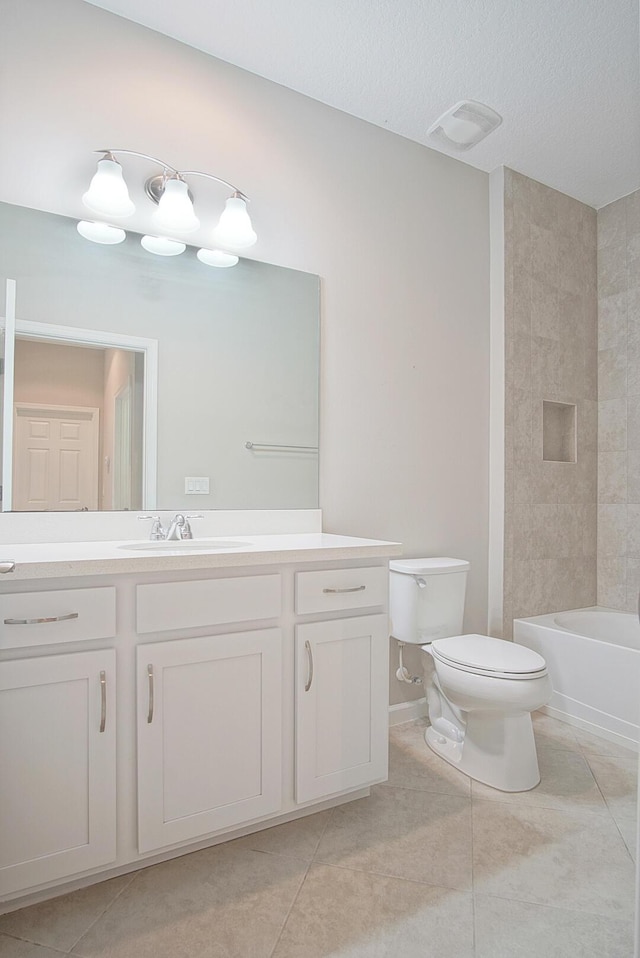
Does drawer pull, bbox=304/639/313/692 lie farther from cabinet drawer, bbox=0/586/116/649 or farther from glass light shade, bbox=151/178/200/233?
glass light shade, bbox=151/178/200/233

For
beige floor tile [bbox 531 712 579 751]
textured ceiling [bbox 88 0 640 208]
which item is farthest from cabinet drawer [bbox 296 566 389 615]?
textured ceiling [bbox 88 0 640 208]

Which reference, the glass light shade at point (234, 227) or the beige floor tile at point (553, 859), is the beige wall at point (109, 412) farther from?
the beige floor tile at point (553, 859)

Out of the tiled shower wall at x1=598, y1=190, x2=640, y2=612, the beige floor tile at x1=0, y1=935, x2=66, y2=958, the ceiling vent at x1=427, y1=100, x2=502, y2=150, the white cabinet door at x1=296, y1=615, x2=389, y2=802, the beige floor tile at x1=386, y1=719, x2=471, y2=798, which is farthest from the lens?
the tiled shower wall at x1=598, y1=190, x2=640, y2=612

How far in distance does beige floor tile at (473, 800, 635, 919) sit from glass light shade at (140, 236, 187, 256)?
2097 millimetres

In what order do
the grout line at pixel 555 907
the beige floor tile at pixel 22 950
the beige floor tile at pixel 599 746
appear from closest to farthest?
the beige floor tile at pixel 22 950, the grout line at pixel 555 907, the beige floor tile at pixel 599 746

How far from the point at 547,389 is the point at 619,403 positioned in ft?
1.64

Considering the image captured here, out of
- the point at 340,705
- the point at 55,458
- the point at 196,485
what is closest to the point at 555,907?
the point at 340,705

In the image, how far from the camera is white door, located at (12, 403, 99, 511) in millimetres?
1664

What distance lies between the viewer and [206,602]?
144 centimetres

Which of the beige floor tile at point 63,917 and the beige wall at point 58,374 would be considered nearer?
the beige floor tile at point 63,917

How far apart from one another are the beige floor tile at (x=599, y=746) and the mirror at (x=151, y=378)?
1461mm

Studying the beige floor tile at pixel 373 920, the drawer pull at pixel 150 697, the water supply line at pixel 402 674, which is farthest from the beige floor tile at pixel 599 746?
the drawer pull at pixel 150 697

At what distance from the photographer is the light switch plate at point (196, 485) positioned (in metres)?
1.93

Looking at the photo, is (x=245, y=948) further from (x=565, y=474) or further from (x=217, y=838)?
(x=565, y=474)
